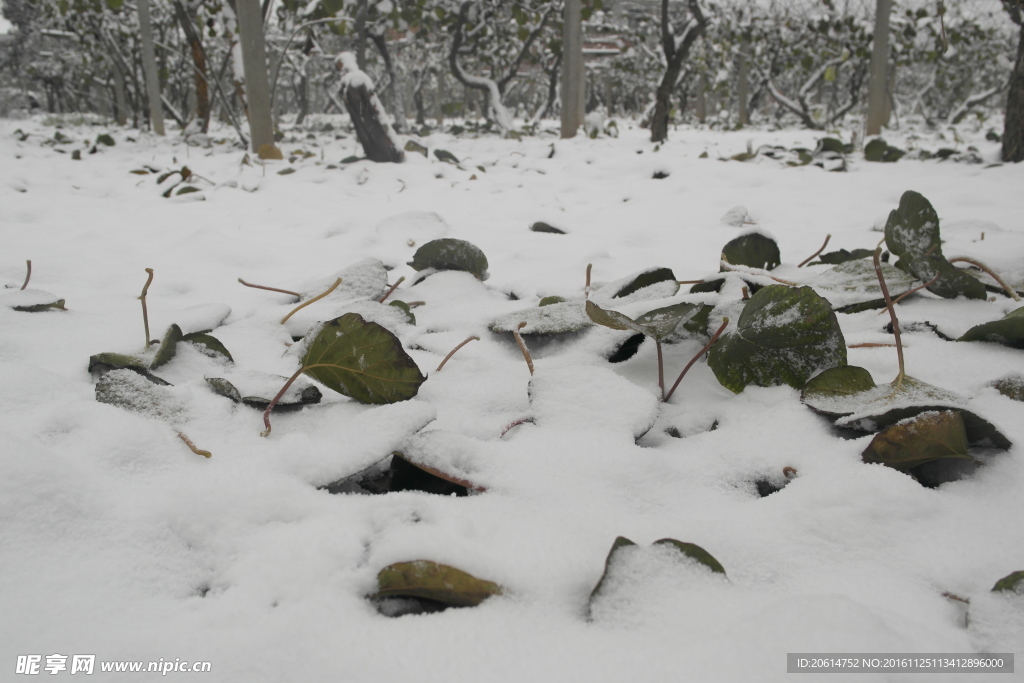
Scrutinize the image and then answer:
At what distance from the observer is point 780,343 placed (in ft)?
A: 2.52

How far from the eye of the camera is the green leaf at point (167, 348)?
0.88 m

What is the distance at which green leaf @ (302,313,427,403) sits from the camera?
30.2 inches

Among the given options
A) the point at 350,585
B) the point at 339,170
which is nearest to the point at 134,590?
the point at 350,585

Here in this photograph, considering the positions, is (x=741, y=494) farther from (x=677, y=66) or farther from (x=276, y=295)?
(x=677, y=66)

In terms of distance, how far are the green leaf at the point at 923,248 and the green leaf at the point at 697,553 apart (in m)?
0.75

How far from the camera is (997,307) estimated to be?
1.03m

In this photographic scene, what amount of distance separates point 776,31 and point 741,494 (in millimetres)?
12695

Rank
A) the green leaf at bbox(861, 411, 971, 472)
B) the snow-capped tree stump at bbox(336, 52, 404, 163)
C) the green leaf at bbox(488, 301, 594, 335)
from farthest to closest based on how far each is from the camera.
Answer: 1. the snow-capped tree stump at bbox(336, 52, 404, 163)
2. the green leaf at bbox(488, 301, 594, 335)
3. the green leaf at bbox(861, 411, 971, 472)

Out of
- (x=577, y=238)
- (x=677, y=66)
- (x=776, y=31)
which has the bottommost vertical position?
(x=577, y=238)

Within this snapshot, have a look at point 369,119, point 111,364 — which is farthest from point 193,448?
point 369,119

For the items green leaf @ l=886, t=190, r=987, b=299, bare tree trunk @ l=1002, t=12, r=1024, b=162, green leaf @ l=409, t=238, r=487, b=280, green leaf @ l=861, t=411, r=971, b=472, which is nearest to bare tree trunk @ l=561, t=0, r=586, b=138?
bare tree trunk @ l=1002, t=12, r=1024, b=162

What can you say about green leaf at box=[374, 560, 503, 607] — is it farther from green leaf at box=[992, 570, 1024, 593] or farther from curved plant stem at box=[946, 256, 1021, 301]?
curved plant stem at box=[946, 256, 1021, 301]

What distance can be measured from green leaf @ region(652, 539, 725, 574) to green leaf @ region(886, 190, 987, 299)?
753mm

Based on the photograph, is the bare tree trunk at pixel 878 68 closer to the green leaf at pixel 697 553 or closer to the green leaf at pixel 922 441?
the green leaf at pixel 922 441
